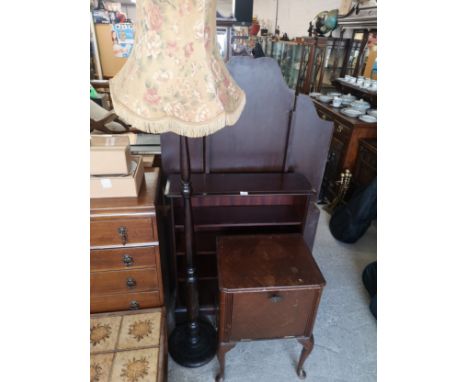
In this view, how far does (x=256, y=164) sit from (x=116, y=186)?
0.65 m

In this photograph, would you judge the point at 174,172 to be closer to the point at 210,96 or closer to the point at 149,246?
the point at 149,246

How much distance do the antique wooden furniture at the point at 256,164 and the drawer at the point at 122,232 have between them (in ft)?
0.46

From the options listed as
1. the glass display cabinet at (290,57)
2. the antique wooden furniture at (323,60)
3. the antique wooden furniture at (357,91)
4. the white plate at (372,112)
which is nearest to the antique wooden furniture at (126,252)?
Result: the white plate at (372,112)

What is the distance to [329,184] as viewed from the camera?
8.63ft

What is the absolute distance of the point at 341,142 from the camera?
238cm

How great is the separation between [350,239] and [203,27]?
77.4 inches

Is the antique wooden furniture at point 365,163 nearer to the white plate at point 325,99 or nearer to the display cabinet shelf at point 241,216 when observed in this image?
the white plate at point 325,99

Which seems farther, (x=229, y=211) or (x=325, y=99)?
(x=325, y=99)

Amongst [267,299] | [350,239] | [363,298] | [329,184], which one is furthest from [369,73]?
[267,299]

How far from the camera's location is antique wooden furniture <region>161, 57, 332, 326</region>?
1215mm

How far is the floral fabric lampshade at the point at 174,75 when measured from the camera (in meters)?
0.59

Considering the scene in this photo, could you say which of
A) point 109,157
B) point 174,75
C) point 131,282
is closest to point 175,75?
point 174,75

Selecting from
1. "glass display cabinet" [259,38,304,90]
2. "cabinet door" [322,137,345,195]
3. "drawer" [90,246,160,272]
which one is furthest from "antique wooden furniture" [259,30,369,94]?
"drawer" [90,246,160,272]

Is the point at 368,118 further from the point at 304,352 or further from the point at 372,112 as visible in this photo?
the point at 304,352
